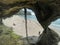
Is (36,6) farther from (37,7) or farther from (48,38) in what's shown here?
(48,38)

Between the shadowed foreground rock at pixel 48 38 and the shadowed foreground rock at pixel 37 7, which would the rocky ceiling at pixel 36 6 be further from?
the shadowed foreground rock at pixel 48 38

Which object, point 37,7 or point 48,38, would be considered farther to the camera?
point 48,38

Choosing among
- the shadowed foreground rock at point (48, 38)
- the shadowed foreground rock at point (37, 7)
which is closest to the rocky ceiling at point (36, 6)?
the shadowed foreground rock at point (37, 7)

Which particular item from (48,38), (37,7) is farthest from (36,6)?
(48,38)

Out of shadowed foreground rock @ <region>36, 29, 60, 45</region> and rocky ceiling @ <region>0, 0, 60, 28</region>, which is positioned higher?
rocky ceiling @ <region>0, 0, 60, 28</region>

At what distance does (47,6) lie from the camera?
1875 mm

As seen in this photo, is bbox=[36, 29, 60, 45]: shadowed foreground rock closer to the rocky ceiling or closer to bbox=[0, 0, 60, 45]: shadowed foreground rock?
bbox=[0, 0, 60, 45]: shadowed foreground rock

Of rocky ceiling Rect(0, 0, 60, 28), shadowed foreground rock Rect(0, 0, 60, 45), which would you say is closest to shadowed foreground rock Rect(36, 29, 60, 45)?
shadowed foreground rock Rect(0, 0, 60, 45)

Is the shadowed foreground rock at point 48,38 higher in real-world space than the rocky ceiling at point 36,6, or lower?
lower

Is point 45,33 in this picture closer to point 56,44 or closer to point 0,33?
point 56,44

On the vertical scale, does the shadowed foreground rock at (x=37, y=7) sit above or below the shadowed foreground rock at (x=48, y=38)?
above

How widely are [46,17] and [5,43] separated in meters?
0.89

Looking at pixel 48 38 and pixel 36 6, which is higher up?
pixel 36 6

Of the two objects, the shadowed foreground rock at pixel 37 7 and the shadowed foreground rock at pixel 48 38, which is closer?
the shadowed foreground rock at pixel 37 7
